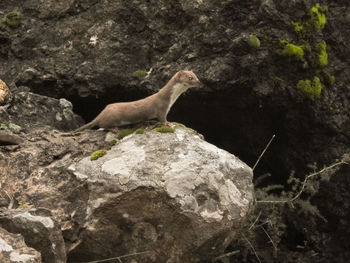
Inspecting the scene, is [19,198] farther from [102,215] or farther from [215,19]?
[215,19]

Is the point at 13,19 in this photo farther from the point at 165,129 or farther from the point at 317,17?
the point at 317,17

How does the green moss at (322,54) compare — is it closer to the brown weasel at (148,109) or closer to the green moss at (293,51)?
the green moss at (293,51)

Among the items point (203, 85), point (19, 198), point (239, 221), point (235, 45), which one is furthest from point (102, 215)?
point (235, 45)

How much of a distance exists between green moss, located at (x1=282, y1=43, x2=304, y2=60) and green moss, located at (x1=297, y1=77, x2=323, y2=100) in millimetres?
413

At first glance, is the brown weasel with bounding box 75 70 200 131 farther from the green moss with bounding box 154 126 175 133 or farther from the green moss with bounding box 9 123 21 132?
the green moss with bounding box 9 123 21 132

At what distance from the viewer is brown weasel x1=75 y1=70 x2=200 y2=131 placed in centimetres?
853

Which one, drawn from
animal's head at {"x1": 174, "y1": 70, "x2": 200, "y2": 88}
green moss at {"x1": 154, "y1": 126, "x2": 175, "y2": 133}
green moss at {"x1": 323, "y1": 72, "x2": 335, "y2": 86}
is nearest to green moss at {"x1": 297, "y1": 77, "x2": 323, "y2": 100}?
green moss at {"x1": 323, "y1": 72, "x2": 335, "y2": 86}

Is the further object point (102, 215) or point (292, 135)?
point (292, 135)

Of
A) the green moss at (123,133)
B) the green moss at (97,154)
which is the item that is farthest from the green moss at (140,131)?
the green moss at (97,154)

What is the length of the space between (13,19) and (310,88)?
17.1ft

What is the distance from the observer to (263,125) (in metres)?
10.1

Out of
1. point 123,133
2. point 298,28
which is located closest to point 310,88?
point 298,28

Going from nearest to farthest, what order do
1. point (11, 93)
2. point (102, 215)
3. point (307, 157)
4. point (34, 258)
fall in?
1. point (34, 258)
2. point (102, 215)
3. point (11, 93)
4. point (307, 157)

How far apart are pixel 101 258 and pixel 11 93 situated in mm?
3303
